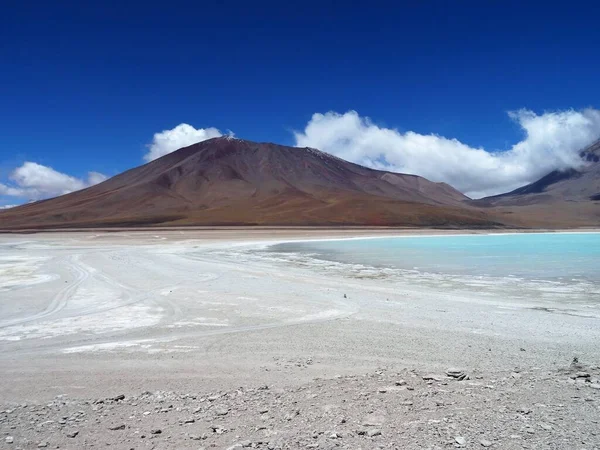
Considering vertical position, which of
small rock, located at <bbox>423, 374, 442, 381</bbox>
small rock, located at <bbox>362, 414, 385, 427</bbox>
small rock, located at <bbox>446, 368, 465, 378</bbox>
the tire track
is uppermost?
the tire track

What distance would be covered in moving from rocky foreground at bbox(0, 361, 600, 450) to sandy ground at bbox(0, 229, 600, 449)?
32mm

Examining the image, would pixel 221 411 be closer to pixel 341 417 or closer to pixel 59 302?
pixel 341 417

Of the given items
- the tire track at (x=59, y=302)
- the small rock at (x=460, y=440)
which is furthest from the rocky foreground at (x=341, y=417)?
the tire track at (x=59, y=302)

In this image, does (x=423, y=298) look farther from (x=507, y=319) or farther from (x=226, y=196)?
(x=226, y=196)

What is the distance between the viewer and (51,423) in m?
4.99

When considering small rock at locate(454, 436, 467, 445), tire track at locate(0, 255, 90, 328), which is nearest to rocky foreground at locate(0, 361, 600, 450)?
small rock at locate(454, 436, 467, 445)

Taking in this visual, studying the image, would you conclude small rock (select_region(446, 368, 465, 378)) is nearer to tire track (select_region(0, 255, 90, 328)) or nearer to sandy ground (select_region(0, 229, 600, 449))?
sandy ground (select_region(0, 229, 600, 449))

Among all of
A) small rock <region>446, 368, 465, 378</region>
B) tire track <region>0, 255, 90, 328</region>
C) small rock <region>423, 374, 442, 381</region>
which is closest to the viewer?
small rock <region>423, 374, 442, 381</region>

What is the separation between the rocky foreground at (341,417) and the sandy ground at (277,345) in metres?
0.03

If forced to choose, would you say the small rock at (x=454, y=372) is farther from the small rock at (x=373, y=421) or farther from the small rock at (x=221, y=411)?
the small rock at (x=221, y=411)

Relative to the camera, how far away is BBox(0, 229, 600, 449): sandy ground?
5.22 metres

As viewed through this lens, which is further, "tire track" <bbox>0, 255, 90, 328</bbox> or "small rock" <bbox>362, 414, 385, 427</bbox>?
"tire track" <bbox>0, 255, 90, 328</bbox>

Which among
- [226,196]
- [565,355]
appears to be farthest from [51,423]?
[226,196]

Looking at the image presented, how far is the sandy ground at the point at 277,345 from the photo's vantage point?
17.1 ft
